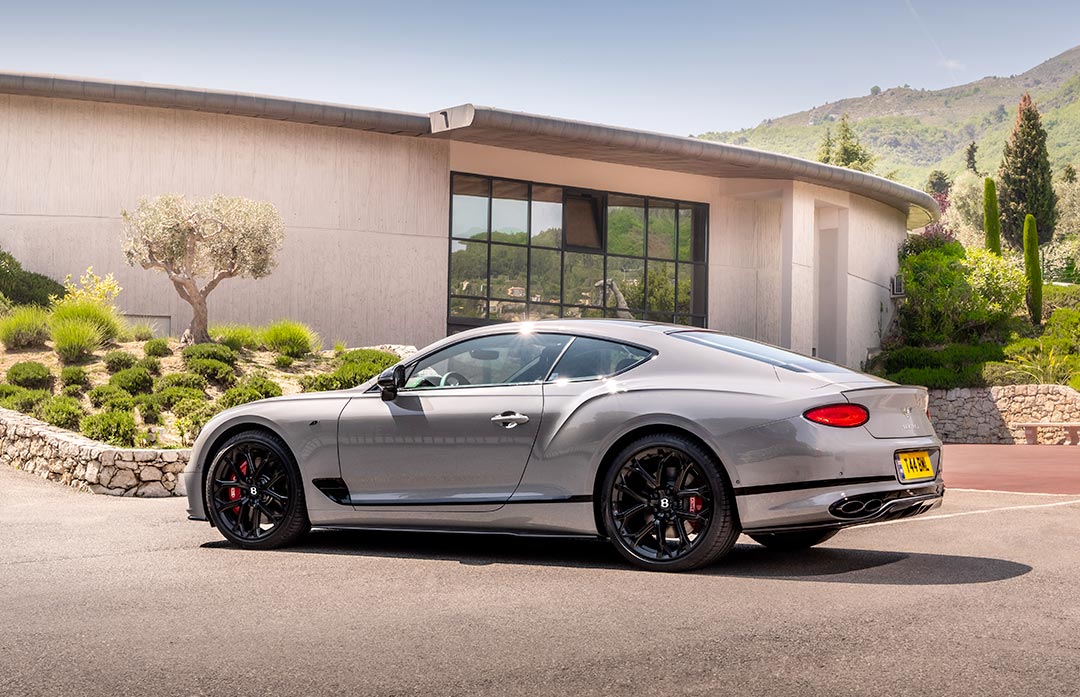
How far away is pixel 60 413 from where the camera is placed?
15.1 meters

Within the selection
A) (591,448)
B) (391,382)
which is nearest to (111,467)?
(391,382)

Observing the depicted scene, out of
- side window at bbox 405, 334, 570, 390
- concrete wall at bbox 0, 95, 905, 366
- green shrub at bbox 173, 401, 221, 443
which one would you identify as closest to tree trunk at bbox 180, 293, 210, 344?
concrete wall at bbox 0, 95, 905, 366

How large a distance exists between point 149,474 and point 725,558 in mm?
7742

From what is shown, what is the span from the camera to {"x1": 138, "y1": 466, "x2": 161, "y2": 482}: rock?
13.0 metres

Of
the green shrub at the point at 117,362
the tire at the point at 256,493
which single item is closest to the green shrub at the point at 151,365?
the green shrub at the point at 117,362

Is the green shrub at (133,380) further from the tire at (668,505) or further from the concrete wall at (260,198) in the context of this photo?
the tire at (668,505)

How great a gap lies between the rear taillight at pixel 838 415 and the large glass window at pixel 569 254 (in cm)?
2082

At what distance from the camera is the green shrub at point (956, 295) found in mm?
36312

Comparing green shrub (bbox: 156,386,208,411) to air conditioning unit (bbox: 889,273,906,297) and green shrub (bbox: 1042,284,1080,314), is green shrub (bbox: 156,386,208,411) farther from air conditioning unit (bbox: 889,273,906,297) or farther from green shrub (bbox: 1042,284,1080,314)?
green shrub (bbox: 1042,284,1080,314)

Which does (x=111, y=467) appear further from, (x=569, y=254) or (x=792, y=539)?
(x=569, y=254)

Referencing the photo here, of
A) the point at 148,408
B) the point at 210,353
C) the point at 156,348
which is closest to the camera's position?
the point at 148,408

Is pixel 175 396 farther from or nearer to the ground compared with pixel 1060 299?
nearer to the ground

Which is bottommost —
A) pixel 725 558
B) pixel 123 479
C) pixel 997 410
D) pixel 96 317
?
pixel 997 410

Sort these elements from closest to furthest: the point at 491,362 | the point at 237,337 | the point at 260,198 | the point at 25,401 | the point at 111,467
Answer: the point at 491,362, the point at 111,467, the point at 25,401, the point at 237,337, the point at 260,198
